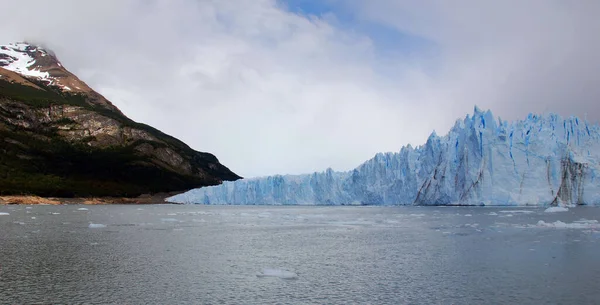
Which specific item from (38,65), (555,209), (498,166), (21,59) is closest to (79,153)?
(38,65)

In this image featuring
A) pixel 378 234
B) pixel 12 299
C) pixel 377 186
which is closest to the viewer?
pixel 12 299

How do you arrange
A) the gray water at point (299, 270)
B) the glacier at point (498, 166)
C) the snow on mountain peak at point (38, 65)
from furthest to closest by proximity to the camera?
the snow on mountain peak at point (38, 65), the glacier at point (498, 166), the gray water at point (299, 270)

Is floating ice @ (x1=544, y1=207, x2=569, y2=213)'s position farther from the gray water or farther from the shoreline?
the shoreline

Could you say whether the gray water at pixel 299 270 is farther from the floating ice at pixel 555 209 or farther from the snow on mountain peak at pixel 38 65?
the snow on mountain peak at pixel 38 65

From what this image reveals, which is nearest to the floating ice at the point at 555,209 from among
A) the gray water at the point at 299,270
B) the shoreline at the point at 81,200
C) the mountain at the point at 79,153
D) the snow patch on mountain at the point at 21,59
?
the gray water at the point at 299,270

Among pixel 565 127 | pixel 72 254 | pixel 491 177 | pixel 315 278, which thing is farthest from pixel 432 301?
pixel 565 127

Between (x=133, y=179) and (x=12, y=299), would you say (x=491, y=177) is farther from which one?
(x=133, y=179)

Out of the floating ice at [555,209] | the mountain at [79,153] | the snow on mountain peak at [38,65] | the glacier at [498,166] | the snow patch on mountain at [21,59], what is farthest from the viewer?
the snow patch on mountain at [21,59]
